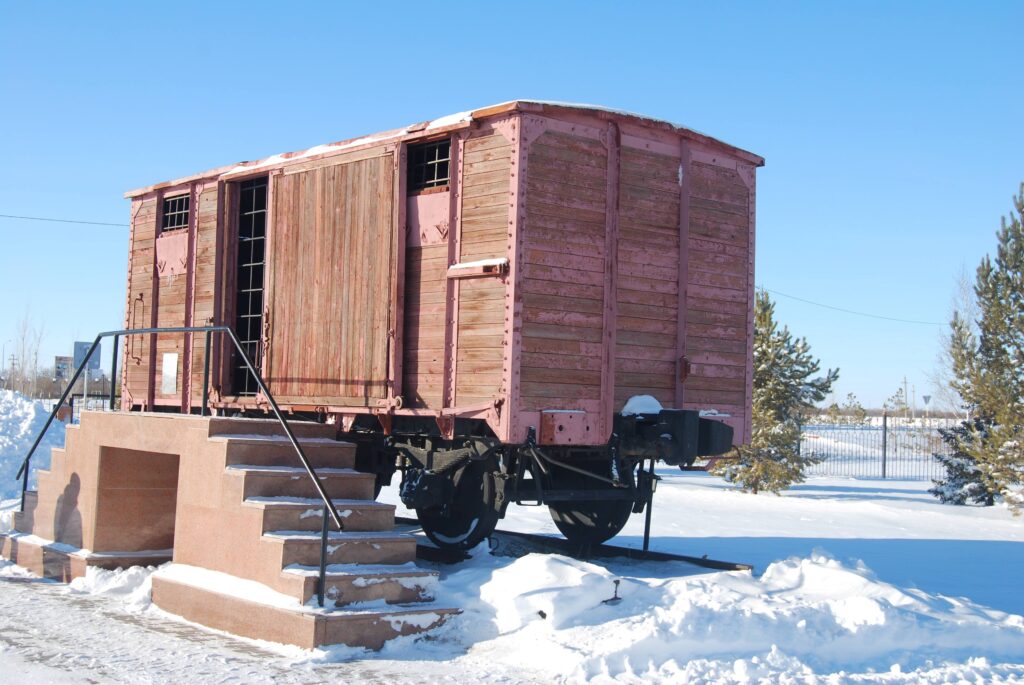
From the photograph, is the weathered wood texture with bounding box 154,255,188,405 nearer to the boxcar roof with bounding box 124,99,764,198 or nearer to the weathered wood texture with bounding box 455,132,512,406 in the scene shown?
the boxcar roof with bounding box 124,99,764,198

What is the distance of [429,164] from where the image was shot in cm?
948

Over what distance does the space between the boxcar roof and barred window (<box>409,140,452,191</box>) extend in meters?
0.17

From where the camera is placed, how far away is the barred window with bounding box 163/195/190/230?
12.5m

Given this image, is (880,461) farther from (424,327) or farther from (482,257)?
(482,257)

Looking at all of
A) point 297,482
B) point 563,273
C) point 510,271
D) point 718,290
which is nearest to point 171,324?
point 297,482

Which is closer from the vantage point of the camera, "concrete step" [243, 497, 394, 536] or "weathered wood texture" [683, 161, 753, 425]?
"concrete step" [243, 497, 394, 536]

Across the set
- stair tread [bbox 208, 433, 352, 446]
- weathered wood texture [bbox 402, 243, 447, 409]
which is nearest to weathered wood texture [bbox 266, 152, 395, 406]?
weathered wood texture [bbox 402, 243, 447, 409]

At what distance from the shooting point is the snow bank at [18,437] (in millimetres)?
17144

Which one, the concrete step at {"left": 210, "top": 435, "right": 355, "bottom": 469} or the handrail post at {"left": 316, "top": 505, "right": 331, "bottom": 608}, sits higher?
the concrete step at {"left": 210, "top": 435, "right": 355, "bottom": 469}

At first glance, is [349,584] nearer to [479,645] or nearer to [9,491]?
[479,645]

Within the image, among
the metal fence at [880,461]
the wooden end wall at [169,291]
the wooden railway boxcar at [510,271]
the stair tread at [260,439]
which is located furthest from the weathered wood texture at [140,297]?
the metal fence at [880,461]

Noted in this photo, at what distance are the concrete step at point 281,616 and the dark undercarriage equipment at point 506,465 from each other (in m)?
1.78

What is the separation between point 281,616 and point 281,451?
178 cm

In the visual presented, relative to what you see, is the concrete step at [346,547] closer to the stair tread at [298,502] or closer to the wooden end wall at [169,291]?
the stair tread at [298,502]
